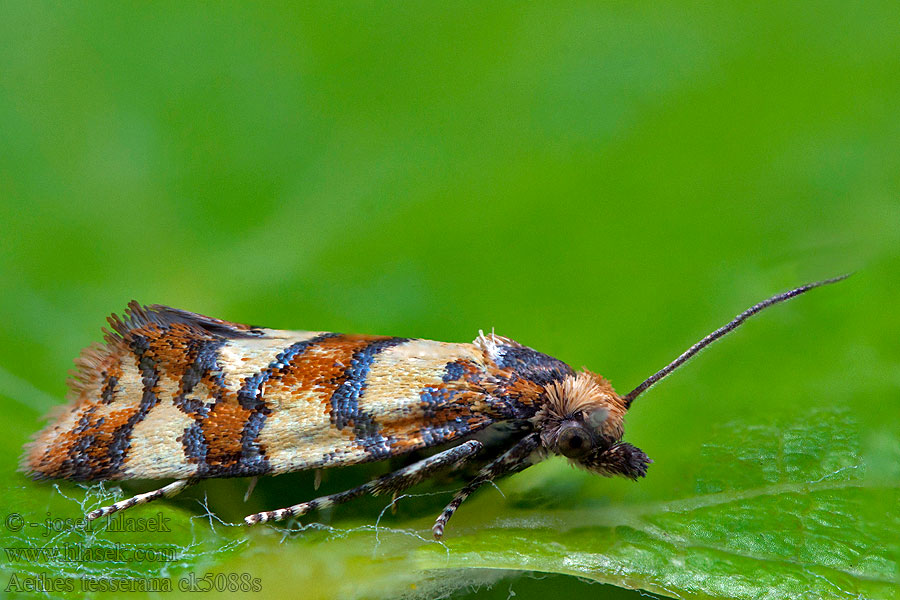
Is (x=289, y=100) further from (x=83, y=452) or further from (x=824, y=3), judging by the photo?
(x=824, y=3)

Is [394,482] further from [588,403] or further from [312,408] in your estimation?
[588,403]

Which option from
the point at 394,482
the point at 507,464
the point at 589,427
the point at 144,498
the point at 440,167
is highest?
the point at 440,167

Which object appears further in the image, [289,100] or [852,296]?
[289,100]

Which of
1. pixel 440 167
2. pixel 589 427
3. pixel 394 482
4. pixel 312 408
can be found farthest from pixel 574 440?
pixel 440 167

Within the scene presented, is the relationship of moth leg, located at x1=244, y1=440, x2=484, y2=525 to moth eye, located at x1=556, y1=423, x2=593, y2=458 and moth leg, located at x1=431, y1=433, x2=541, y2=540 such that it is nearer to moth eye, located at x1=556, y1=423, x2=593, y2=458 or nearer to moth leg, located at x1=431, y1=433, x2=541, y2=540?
moth leg, located at x1=431, y1=433, x2=541, y2=540

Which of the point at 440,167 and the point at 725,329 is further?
the point at 440,167

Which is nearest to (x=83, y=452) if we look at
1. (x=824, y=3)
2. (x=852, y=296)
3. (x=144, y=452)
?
(x=144, y=452)

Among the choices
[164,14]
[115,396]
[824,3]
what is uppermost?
[824,3]
